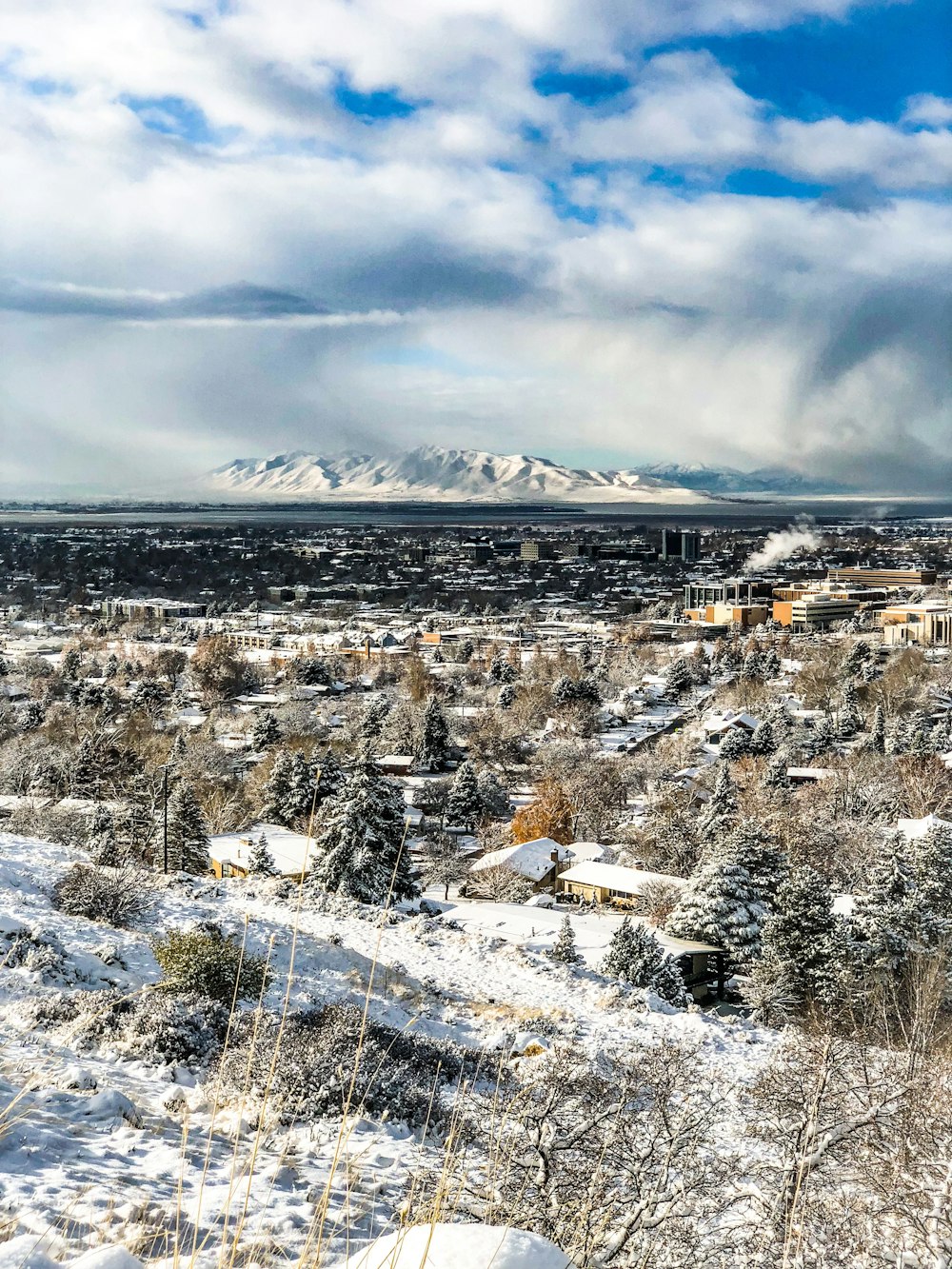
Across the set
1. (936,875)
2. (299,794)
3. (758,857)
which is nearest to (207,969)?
(758,857)

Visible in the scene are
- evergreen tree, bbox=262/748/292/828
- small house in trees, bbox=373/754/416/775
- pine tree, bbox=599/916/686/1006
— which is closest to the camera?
pine tree, bbox=599/916/686/1006

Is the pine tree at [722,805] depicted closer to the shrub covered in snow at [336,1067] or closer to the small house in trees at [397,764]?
the small house in trees at [397,764]

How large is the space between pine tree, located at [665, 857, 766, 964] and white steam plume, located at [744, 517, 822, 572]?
66954 millimetres

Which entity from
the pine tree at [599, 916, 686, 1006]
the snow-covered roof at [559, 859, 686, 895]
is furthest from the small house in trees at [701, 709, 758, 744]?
the pine tree at [599, 916, 686, 1006]

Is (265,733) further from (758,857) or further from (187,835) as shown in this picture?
(758,857)

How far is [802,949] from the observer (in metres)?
9.93

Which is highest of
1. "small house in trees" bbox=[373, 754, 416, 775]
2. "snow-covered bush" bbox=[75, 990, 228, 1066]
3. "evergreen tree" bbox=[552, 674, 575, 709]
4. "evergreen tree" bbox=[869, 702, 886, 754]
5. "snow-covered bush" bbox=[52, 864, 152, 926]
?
"snow-covered bush" bbox=[75, 990, 228, 1066]

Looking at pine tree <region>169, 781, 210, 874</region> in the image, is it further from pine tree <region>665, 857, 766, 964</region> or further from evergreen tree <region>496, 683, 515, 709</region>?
evergreen tree <region>496, 683, 515, 709</region>

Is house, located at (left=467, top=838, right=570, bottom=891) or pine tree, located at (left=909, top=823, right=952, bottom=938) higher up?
pine tree, located at (left=909, top=823, right=952, bottom=938)

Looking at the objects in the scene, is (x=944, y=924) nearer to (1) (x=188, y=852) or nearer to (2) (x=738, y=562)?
(1) (x=188, y=852)

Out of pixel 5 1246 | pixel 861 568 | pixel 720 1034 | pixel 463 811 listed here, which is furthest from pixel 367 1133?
pixel 861 568

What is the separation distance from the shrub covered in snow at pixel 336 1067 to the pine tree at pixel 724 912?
6491 mm

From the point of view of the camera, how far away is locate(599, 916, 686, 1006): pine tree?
8.66 m

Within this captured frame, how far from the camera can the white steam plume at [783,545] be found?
3137 inches
